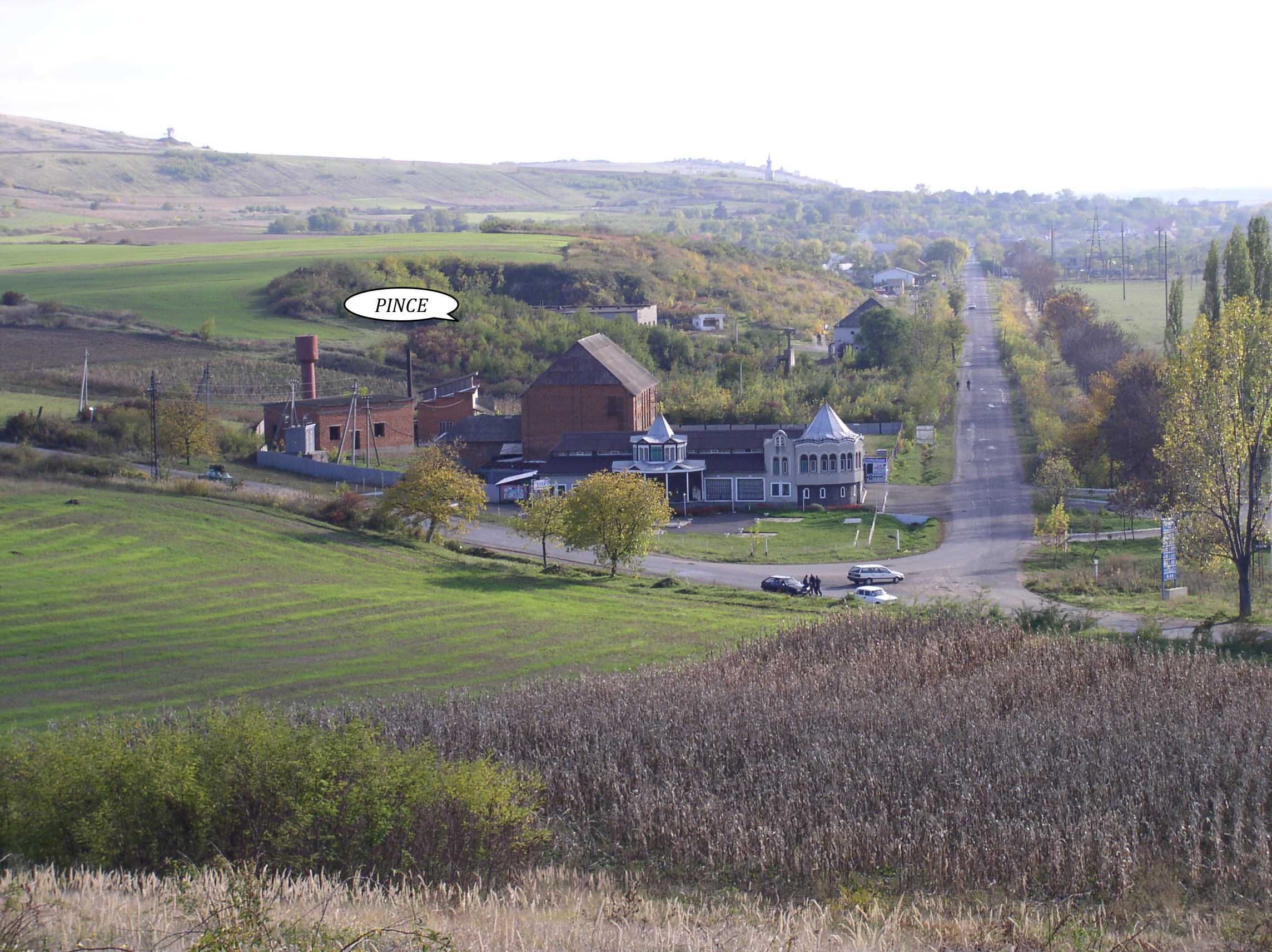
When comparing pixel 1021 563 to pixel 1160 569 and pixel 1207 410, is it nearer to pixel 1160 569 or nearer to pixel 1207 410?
pixel 1160 569

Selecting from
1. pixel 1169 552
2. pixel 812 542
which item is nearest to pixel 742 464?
pixel 812 542

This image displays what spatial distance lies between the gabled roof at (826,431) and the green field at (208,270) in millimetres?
38173

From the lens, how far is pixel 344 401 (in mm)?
49875

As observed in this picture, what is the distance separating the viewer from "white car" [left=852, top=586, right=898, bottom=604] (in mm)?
28297

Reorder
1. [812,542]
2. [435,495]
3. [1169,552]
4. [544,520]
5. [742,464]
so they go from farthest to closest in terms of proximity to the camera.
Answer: [742,464] → [812,542] → [435,495] → [544,520] → [1169,552]

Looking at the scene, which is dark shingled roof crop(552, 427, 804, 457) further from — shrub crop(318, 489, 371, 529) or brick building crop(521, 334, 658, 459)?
shrub crop(318, 489, 371, 529)

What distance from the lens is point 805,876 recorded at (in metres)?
12.8

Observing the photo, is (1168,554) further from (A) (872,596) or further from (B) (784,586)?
(B) (784,586)

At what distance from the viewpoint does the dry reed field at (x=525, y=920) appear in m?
8.48

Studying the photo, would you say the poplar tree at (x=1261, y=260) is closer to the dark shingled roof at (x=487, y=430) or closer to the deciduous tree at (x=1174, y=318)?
the deciduous tree at (x=1174, y=318)

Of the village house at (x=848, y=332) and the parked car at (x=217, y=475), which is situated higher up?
the village house at (x=848, y=332)

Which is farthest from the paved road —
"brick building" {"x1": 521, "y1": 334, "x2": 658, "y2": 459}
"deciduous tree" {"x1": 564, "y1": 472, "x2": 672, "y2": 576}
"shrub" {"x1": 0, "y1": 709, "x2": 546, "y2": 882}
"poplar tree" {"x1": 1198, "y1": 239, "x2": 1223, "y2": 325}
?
"shrub" {"x1": 0, "y1": 709, "x2": 546, "y2": 882}

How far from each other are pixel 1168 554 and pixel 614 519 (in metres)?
12.8

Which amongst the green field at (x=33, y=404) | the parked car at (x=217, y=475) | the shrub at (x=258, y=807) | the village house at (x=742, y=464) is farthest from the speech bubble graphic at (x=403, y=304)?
the green field at (x=33, y=404)
